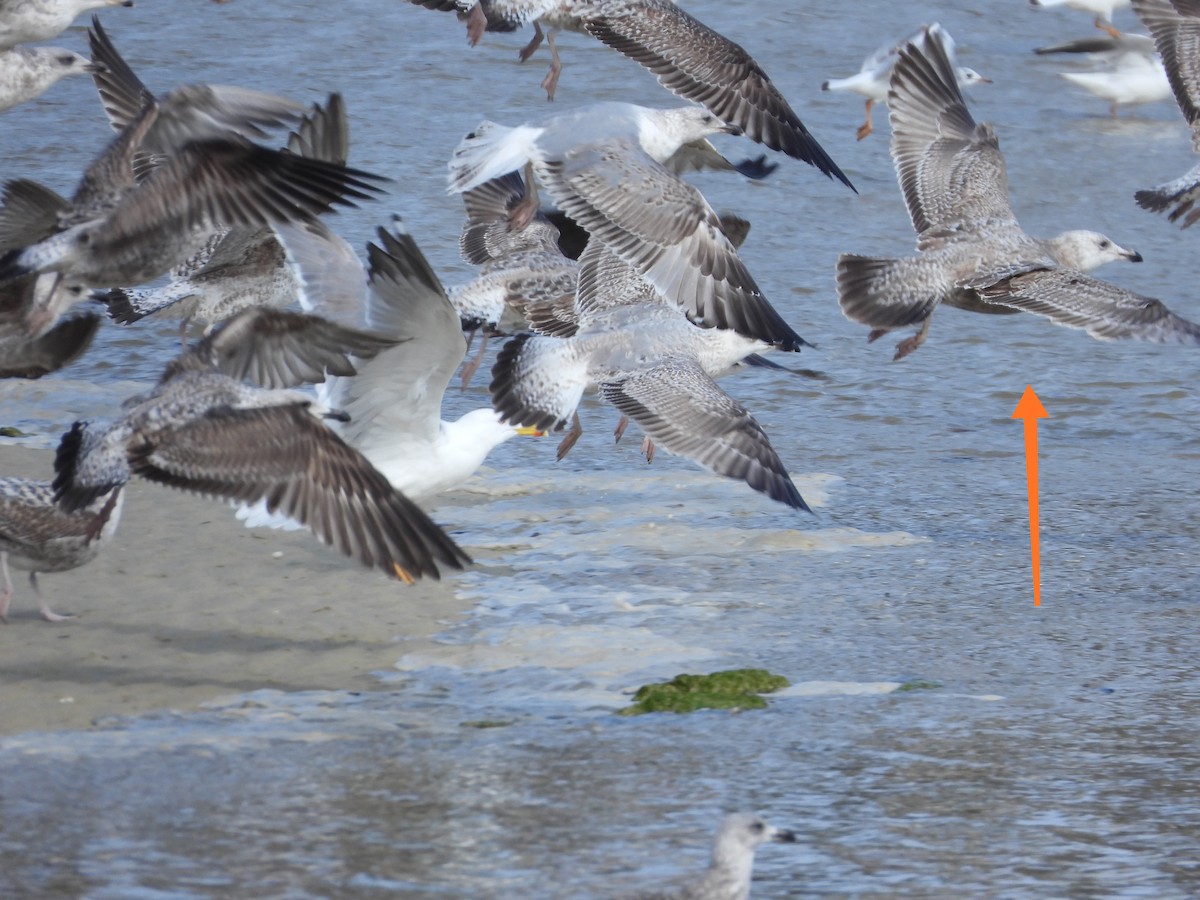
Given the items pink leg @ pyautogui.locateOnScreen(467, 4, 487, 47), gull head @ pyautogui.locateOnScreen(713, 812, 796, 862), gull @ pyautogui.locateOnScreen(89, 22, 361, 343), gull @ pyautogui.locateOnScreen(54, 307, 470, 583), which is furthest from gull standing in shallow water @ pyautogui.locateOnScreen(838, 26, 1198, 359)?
gull head @ pyautogui.locateOnScreen(713, 812, 796, 862)

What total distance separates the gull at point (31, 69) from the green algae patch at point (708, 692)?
540 cm

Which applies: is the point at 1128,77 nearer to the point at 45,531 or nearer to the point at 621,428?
the point at 621,428

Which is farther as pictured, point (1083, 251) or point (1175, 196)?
point (1175, 196)

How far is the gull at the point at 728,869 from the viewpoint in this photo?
11.6ft

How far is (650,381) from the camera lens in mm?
7387

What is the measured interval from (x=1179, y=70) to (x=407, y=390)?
16.7 ft

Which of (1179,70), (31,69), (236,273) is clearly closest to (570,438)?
(236,273)

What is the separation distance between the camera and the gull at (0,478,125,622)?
5688mm

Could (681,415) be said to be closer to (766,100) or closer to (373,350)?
(373,350)

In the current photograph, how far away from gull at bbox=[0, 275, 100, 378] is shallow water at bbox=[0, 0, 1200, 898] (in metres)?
0.68

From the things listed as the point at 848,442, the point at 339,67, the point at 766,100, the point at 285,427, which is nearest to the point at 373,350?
the point at 285,427

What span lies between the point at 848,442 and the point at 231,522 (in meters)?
2.76

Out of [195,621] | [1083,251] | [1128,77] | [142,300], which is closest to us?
[195,621]

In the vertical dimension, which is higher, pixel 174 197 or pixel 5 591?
pixel 174 197
